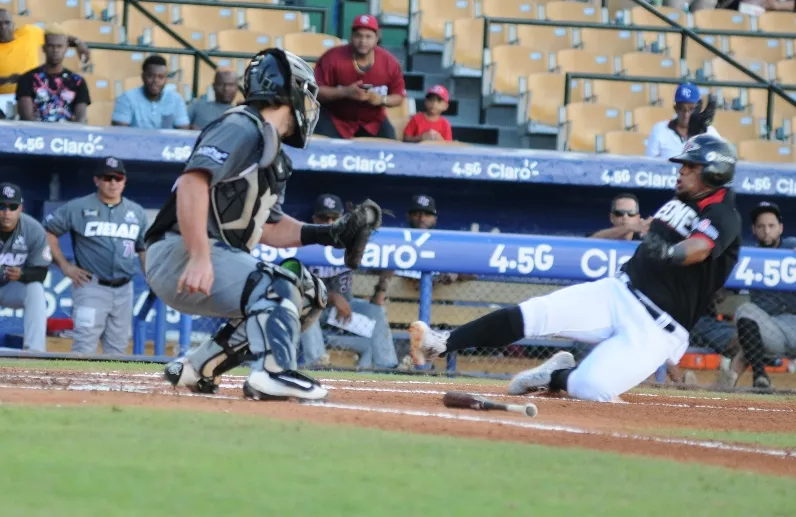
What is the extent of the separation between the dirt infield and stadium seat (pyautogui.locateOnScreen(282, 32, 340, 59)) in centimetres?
590

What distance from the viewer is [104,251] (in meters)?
10.6

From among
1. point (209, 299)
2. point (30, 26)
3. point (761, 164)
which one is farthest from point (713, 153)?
point (30, 26)

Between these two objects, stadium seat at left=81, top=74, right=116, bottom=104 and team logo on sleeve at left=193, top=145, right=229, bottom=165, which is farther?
stadium seat at left=81, top=74, right=116, bottom=104

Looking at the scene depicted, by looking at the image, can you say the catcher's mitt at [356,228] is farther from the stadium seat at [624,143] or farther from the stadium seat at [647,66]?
the stadium seat at [647,66]

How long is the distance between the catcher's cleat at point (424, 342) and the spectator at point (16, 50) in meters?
6.03

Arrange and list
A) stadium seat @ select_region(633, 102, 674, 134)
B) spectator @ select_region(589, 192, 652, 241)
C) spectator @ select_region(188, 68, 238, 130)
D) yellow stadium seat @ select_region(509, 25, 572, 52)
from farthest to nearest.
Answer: yellow stadium seat @ select_region(509, 25, 572, 52), stadium seat @ select_region(633, 102, 674, 134), spectator @ select_region(188, 68, 238, 130), spectator @ select_region(589, 192, 652, 241)

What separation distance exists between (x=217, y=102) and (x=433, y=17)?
10.7 feet

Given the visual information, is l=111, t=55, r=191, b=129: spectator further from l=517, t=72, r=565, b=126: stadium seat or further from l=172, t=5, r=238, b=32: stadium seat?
l=517, t=72, r=565, b=126: stadium seat

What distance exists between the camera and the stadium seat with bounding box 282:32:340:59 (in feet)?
43.0

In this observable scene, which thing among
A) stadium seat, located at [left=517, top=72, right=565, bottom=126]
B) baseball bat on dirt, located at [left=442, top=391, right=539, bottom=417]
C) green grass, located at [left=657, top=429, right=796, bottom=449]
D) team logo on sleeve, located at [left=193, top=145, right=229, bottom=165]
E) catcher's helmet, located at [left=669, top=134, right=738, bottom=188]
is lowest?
green grass, located at [left=657, top=429, right=796, bottom=449]

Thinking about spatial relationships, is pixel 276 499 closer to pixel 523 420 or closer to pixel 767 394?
pixel 523 420

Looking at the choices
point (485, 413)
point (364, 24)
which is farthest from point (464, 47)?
point (485, 413)

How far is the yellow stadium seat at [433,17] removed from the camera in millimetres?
13859

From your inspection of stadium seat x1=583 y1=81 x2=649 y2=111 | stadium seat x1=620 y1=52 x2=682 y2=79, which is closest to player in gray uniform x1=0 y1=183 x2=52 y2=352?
stadium seat x1=583 y1=81 x2=649 y2=111
